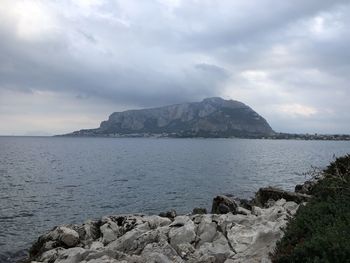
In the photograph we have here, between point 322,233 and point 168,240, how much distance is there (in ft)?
25.6

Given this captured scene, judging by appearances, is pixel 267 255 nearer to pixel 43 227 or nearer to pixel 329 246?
pixel 329 246

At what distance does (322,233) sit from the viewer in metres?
10.7

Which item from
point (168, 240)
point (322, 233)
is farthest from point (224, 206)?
point (322, 233)

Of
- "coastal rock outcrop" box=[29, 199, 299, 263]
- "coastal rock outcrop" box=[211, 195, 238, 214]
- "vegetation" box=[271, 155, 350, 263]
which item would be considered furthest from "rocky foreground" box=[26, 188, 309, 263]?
"coastal rock outcrop" box=[211, 195, 238, 214]

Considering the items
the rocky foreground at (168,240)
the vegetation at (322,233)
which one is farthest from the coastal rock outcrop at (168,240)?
the vegetation at (322,233)

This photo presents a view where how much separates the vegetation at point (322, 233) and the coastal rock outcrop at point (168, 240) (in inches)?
43.5

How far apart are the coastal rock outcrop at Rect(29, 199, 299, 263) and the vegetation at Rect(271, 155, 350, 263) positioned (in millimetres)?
1104

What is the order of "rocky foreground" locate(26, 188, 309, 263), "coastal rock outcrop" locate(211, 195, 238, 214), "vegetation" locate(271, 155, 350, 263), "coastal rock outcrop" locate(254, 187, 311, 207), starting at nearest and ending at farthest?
1. "vegetation" locate(271, 155, 350, 263)
2. "rocky foreground" locate(26, 188, 309, 263)
3. "coastal rock outcrop" locate(211, 195, 238, 214)
4. "coastal rock outcrop" locate(254, 187, 311, 207)

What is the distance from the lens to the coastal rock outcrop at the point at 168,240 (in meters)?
14.8

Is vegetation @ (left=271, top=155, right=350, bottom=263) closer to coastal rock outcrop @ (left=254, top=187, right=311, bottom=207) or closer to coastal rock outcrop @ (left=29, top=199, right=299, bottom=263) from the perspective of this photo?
coastal rock outcrop @ (left=29, top=199, right=299, bottom=263)

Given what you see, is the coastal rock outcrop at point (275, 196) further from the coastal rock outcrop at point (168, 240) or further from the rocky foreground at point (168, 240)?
the coastal rock outcrop at point (168, 240)

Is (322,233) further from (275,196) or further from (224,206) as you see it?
(275,196)

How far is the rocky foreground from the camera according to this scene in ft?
48.6

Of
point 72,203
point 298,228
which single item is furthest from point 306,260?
point 72,203
